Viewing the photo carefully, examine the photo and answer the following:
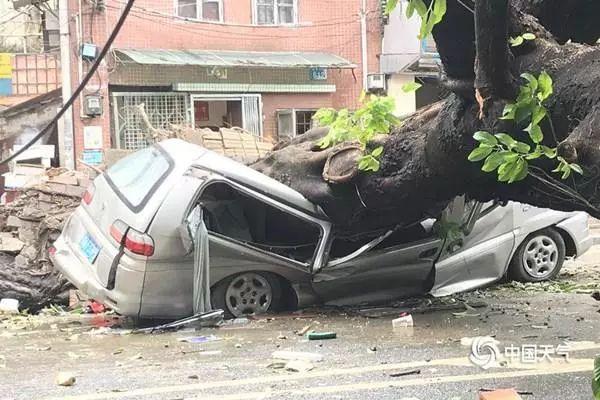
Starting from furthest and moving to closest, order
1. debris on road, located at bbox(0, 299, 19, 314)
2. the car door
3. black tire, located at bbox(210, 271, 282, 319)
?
debris on road, located at bbox(0, 299, 19, 314) → the car door → black tire, located at bbox(210, 271, 282, 319)

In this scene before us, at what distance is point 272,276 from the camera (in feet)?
24.4

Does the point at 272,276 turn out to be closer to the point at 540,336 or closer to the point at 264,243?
the point at 264,243

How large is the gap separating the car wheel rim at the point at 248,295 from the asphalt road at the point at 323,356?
0.32 meters

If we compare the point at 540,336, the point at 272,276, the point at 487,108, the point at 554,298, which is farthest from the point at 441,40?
the point at 554,298

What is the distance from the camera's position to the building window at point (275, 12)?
61.5 feet

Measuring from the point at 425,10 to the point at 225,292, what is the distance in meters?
4.97

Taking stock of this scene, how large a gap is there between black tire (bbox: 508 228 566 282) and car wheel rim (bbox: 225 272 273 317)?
3053mm

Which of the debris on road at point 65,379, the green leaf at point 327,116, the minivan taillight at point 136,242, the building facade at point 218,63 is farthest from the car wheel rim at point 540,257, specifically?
the building facade at point 218,63

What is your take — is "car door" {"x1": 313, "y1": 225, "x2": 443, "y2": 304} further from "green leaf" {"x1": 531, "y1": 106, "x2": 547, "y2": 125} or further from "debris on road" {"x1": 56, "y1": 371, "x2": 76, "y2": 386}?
"green leaf" {"x1": 531, "y1": 106, "x2": 547, "y2": 125}

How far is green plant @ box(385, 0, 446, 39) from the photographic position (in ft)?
8.16

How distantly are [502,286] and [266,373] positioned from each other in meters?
4.57

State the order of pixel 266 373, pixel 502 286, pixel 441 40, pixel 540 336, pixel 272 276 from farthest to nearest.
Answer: pixel 502 286 < pixel 272 276 < pixel 540 336 < pixel 266 373 < pixel 441 40

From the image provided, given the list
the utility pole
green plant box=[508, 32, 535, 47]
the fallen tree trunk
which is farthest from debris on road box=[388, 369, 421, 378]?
the utility pole

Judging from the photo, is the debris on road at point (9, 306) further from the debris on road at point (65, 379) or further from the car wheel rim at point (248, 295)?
the debris on road at point (65, 379)
